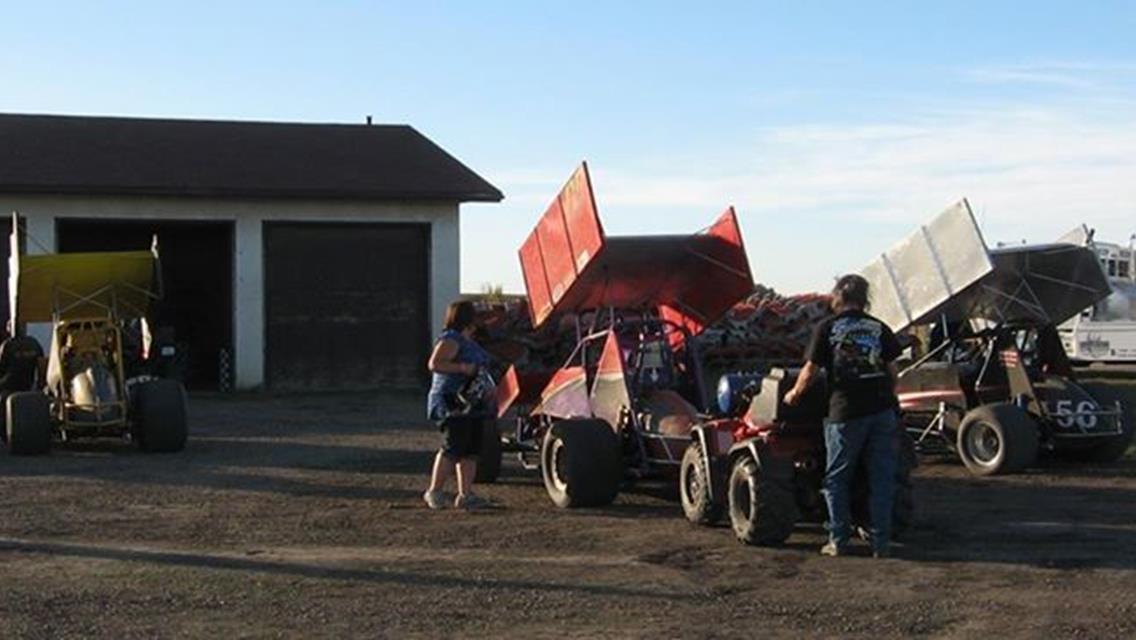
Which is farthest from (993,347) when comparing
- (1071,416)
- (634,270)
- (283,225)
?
(283,225)

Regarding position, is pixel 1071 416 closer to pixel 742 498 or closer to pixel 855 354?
pixel 742 498

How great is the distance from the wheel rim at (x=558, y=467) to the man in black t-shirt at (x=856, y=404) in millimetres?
2719

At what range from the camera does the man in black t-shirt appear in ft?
30.9

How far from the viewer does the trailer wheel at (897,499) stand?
978 cm

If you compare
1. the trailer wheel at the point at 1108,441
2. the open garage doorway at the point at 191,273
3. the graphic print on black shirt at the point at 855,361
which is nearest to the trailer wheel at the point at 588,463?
the graphic print on black shirt at the point at 855,361

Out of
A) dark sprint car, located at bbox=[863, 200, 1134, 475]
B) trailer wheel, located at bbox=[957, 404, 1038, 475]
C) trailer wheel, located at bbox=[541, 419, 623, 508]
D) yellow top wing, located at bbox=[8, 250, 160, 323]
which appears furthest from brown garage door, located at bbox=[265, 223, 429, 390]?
trailer wheel, located at bbox=[541, 419, 623, 508]

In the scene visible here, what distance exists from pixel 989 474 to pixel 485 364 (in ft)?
15.7

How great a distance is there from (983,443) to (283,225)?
1655 centimetres

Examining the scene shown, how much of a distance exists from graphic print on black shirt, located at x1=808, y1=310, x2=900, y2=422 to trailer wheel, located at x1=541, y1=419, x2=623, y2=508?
2.57m

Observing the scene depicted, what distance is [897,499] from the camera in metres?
9.91

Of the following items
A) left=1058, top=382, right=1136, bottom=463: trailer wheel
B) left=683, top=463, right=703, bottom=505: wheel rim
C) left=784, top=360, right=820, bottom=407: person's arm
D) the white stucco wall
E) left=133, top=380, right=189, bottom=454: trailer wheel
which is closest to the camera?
left=784, top=360, right=820, bottom=407: person's arm

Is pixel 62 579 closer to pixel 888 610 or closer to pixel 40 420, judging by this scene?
pixel 888 610

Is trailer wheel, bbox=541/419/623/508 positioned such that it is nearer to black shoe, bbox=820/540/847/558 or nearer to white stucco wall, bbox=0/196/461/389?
black shoe, bbox=820/540/847/558

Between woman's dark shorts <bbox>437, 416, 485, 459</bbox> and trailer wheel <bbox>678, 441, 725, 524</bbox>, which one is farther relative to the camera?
woman's dark shorts <bbox>437, 416, 485, 459</bbox>
